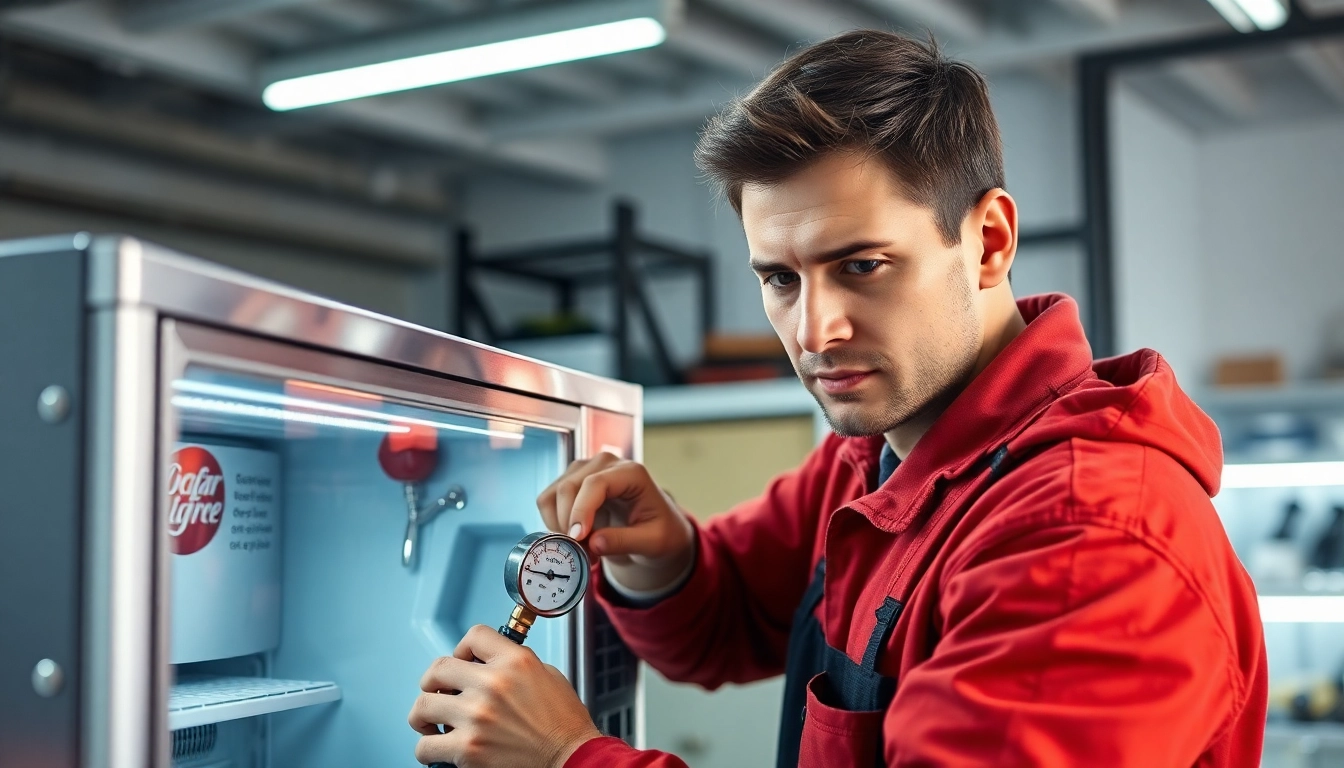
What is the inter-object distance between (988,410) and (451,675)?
1.80ft

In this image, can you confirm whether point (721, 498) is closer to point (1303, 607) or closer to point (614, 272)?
point (614, 272)

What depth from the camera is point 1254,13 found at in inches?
133

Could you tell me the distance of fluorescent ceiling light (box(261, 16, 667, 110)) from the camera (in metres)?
3.48

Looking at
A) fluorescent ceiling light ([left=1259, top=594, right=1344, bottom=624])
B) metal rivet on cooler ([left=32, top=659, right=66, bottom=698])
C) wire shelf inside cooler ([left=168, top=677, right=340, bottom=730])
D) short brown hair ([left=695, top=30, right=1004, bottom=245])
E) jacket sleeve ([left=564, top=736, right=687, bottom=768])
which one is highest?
short brown hair ([left=695, top=30, right=1004, bottom=245])

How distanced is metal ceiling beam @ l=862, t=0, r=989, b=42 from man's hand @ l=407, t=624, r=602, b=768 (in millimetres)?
3034

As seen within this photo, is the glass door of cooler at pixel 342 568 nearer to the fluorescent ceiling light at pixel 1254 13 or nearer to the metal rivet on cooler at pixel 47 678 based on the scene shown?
the metal rivet on cooler at pixel 47 678

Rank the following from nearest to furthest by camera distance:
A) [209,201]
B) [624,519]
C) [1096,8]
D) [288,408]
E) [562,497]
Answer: [288,408]
[562,497]
[624,519]
[1096,8]
[209,201]

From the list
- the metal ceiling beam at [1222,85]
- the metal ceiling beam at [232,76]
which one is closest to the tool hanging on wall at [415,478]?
the metal ceiling beam at [232,76]

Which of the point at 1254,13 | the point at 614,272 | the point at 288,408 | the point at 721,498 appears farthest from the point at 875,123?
the point at 614,272

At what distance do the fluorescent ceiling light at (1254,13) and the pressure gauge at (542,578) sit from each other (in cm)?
269

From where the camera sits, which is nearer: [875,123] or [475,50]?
[875,123]

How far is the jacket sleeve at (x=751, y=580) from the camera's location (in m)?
1.57

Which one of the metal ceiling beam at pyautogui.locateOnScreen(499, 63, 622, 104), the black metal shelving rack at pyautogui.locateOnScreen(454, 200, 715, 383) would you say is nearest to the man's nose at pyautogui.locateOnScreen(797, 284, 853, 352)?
the black metal shelving rack at pyautogui.locateOnScreen(454, 200, 715, 383)

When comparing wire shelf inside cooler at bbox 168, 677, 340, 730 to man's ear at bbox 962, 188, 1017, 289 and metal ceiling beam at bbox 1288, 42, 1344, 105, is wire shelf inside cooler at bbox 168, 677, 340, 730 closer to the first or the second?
man's ear at bbox 962, 188, 1017, 289
